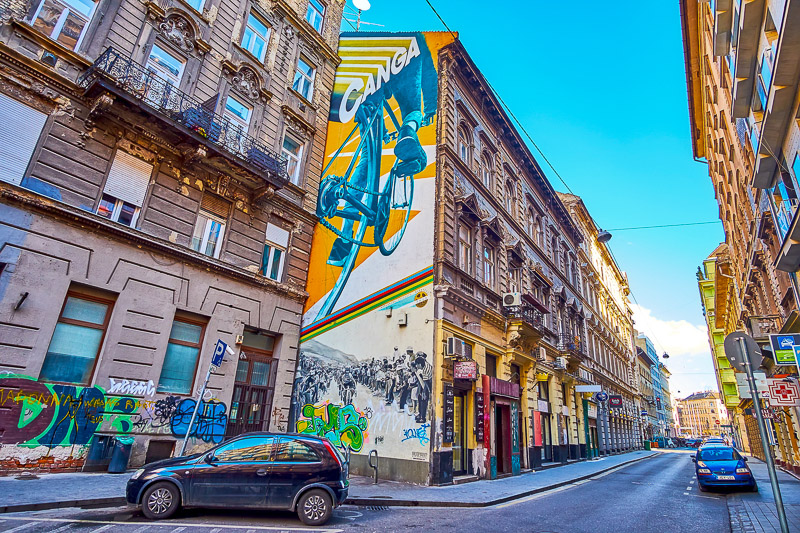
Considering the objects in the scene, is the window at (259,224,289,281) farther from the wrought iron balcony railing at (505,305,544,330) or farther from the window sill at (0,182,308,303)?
the wrought iron balcony railing at (505,305,544,330)

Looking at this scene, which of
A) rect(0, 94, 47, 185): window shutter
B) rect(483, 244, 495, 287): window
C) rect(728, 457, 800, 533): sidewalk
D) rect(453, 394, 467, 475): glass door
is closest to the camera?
rect(728, 457, 800, 533): sidewalk

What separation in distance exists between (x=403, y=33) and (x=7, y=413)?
65.1 feet

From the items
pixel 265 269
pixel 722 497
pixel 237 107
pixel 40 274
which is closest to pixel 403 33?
pixel 237 107

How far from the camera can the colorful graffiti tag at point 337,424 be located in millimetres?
14664

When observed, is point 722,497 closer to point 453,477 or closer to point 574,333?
point 453,477

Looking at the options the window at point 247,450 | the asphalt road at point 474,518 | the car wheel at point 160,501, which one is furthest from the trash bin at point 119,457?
the window at point 247,450

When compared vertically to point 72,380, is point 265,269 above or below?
above

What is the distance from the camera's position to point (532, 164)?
26453mm

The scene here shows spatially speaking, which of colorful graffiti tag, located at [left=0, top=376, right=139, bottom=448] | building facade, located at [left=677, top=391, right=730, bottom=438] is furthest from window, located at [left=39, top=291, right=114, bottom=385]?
building facade, located at [left=677, top=391, right=730, bottom=438]

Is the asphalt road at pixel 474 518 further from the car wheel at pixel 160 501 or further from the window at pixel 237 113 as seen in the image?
the window at pixel 237 113

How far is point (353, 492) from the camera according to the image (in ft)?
35.6

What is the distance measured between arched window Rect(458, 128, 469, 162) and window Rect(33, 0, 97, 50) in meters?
13.7

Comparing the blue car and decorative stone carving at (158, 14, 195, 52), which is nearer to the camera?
the blue car

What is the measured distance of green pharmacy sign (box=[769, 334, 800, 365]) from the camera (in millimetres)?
9359
